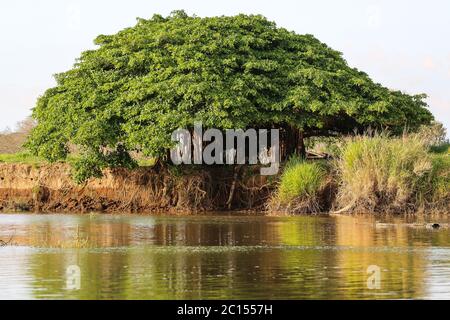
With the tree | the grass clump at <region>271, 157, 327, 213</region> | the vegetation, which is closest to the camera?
the grass clump at <region>271, 157, 327, 213</region>

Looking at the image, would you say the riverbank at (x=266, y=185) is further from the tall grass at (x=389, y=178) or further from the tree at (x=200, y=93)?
the tree at (x=200, y=93)

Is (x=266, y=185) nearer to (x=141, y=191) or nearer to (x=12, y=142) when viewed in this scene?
(x=141, y=191)

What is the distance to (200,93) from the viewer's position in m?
37.2

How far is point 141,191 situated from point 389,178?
10.1m

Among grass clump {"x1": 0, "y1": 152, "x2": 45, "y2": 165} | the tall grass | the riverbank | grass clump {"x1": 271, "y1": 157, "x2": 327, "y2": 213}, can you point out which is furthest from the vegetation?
the tall grass

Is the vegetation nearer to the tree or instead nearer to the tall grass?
the tree

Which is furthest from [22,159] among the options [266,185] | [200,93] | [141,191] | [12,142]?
[12,142]

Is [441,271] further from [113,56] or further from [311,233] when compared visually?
[113,56]

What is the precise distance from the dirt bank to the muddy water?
7.54 m

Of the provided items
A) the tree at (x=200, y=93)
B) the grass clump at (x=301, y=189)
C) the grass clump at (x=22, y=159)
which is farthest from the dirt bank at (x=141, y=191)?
the grass clump at (x=301, y=189)

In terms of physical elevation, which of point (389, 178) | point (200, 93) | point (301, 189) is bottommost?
point (301, 189)

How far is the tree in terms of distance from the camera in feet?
123
